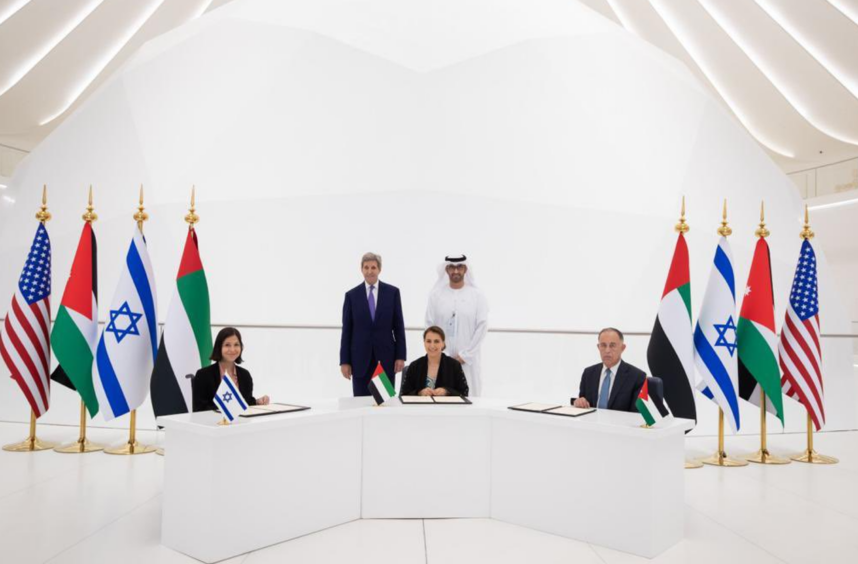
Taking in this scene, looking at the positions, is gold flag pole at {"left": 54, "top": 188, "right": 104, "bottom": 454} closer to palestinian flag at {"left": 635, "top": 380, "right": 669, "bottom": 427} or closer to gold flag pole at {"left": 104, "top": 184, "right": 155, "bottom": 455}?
gold flag pole at {"left": 104, "top": 184, "right": 155, "bottom": 455}

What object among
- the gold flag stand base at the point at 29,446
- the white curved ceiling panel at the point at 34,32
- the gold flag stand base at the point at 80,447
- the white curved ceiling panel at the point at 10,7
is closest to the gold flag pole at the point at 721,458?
the gold flag stand base at the point at 80,447

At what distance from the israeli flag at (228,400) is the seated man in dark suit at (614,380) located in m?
2.25

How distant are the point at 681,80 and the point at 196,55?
829 cm

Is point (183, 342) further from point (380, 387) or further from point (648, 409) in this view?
point (648, 409)

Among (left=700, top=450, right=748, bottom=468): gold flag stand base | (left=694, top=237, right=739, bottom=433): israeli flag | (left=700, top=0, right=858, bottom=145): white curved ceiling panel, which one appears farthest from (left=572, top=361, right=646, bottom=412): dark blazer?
(left=700, top=0, right=858, bottom=145): white curved ceiling panel

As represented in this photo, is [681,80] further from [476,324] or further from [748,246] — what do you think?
[476,324]

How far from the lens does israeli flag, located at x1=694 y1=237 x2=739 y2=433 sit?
5.98m

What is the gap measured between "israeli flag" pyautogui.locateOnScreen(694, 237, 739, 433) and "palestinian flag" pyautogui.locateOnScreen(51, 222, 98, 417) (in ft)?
18.9

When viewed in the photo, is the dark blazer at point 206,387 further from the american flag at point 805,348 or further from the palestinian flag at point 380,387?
the american flag at point 805,348

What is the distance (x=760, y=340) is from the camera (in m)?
6.28

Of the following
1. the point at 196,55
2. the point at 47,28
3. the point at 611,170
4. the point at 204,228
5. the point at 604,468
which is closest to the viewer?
the point at 604,468

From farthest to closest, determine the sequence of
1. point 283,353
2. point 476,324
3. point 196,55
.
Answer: point 196,55 → point 283,353 → point 476,324

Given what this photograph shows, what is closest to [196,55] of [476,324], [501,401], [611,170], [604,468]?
[611,170]

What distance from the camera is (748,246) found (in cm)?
988
